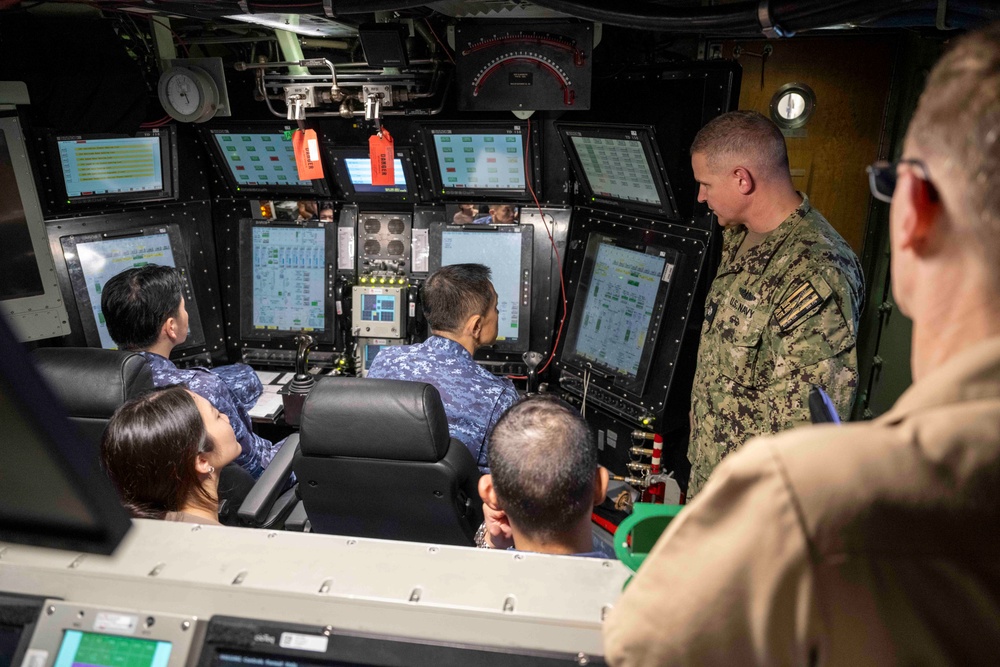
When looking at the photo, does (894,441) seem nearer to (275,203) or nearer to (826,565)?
(826,565)

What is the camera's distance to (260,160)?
376cm

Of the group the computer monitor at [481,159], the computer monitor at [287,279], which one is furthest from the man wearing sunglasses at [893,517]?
the computer monitor at [287,279]

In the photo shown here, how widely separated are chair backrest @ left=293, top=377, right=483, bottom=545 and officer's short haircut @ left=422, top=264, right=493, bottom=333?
Answer: 30.3 inches

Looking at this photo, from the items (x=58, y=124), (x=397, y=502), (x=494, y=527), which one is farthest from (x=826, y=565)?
(x=58, y=124)

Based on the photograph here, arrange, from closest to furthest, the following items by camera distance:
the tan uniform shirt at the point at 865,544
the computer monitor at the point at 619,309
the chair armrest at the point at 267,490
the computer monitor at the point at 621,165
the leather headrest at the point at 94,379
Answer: the tan uniform shirt at the point at 865,544 → the leather headrest at the point at 94,379 → the chair armrest at the point at 267,490 → the computer monitor at the point at 621,165 → the computer monitor at the point at 619,309

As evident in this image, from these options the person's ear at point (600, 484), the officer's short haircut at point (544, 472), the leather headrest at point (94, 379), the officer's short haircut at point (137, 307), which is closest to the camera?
the officer's short haircut at point (544, 472)

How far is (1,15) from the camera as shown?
3.03 meters

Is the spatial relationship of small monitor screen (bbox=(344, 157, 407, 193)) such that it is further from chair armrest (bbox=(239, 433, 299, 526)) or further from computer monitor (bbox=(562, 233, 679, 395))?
chair armrest (bbox=(239, 433, 299, 526))

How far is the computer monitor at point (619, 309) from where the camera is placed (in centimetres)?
307

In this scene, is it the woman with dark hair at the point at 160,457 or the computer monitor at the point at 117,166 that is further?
the computer monitor at the point at 117,166

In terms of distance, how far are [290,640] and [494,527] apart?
0.78m

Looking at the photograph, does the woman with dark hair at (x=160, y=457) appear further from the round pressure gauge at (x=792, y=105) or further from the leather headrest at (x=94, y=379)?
the round pressure gauge at (x=792, y=105)

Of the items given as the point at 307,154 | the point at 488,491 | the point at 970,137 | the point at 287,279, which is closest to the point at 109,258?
the point at 287,279

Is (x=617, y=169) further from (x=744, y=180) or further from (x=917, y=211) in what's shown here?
(x=917, y=211)
